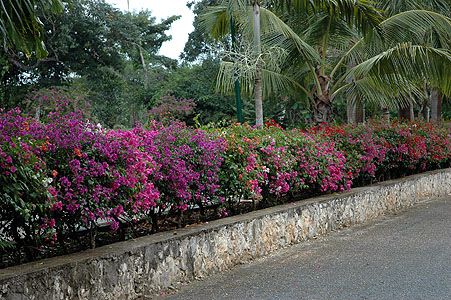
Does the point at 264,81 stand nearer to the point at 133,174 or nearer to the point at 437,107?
the point at 133,174

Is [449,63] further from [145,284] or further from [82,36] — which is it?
[82,36]

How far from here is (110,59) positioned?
1125 inches

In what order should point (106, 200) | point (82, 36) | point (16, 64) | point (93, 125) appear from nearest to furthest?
point (106, 200)
point (93, 125)
point (16, 64)
point (82, 36)

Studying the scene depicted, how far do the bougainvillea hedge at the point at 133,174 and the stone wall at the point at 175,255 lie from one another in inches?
11.6

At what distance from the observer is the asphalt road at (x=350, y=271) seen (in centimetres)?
475

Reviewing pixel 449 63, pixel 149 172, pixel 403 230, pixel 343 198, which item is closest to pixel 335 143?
pixel 343 198

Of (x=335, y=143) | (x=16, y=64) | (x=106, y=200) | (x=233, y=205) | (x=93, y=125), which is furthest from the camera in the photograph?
(x=16, y=64)

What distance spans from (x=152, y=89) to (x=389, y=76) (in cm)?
2353

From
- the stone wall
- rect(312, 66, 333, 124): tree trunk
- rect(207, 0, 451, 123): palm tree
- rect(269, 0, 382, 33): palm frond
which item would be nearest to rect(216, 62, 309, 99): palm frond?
rect(207, 0, 451, 123): palm tree

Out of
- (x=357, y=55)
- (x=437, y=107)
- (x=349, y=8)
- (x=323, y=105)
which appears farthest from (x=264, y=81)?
(x=437, y=107)

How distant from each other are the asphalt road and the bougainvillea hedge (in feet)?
3.12

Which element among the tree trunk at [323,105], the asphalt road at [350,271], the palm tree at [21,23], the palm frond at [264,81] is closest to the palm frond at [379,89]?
the tree trunk at [323,105]

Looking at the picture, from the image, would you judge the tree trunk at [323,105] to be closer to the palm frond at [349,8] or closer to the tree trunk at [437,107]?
the palm frond at [349,8]

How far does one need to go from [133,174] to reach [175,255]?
100cm
